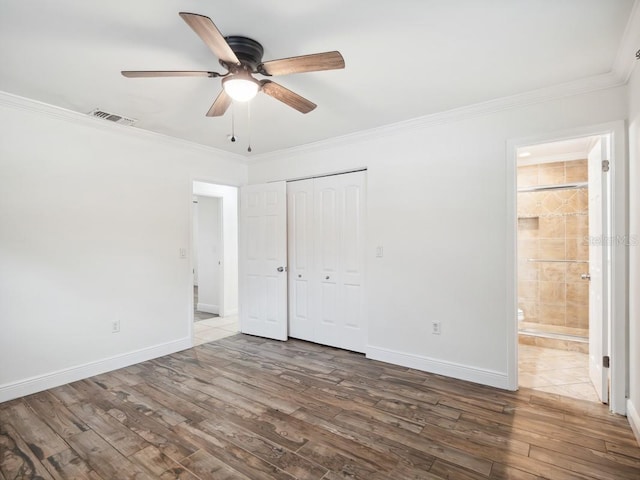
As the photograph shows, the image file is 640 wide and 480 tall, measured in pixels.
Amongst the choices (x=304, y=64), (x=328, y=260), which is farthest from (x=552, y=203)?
(x=304, y=64)

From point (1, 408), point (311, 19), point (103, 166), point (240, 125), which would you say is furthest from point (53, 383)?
point (311, 19)

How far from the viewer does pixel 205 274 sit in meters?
6.06

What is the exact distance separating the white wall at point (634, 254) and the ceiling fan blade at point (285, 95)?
2.21 metres

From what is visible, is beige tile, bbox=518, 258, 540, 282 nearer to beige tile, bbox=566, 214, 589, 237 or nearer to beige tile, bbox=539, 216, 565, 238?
beige tile, bbox=539, 216, 565, 238

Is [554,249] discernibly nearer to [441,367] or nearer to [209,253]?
[441,367]

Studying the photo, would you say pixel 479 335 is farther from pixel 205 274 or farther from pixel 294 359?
pixel 205 274

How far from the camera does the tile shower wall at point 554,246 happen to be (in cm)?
454

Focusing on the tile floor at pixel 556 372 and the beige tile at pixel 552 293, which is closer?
the tile floor at pixel 556 372

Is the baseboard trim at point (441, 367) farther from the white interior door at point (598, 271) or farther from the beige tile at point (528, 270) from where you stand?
the beige tile at point (528, 270)

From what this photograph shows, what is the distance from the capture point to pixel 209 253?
6043 millimetres

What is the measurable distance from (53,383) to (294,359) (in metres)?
2.26

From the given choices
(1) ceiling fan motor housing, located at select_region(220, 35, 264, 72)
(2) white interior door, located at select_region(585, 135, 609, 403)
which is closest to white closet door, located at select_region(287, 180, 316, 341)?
(1) ceiling fan motor housing, located at select_region(220, 35, 264, 72)

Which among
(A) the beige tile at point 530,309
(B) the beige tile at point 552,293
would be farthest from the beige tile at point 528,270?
(A) the beige tile at point 530,309

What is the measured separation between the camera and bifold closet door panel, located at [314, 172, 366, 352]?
12.5 ft
